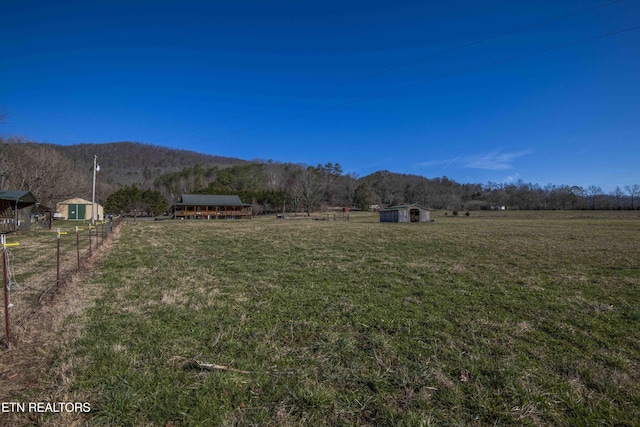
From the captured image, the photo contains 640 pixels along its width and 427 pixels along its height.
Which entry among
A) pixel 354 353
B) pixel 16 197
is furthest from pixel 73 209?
pixel 354 353

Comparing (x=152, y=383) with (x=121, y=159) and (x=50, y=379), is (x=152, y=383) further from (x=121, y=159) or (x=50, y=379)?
(x=121, y=159)

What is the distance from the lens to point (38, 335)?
435 cm

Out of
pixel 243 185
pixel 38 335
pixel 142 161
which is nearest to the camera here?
pixel 38 335

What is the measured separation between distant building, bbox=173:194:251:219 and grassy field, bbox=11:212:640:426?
2204 inches

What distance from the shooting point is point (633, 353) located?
13.2ft

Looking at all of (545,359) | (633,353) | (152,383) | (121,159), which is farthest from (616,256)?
(121,159)

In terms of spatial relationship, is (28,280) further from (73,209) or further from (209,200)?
(73,209)

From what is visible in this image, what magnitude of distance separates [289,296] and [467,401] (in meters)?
4.17

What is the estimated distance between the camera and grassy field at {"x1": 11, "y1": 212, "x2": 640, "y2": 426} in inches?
112

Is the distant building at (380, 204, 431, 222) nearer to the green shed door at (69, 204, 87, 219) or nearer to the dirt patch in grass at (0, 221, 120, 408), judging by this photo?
the dirt patch in grass at (0, 221, 120, 408)

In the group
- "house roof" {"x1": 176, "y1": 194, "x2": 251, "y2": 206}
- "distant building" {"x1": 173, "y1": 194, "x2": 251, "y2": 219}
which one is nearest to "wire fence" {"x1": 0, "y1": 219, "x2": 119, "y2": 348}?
"distant building" {"x1": 173, "y1": 194, "x2": 251, "y2": 219}

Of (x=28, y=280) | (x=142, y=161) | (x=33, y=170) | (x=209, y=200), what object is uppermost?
(x=142, y=161)

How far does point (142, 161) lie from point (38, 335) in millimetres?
172565

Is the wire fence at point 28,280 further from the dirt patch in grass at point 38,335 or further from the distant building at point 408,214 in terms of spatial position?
the distant building at point 408,214
